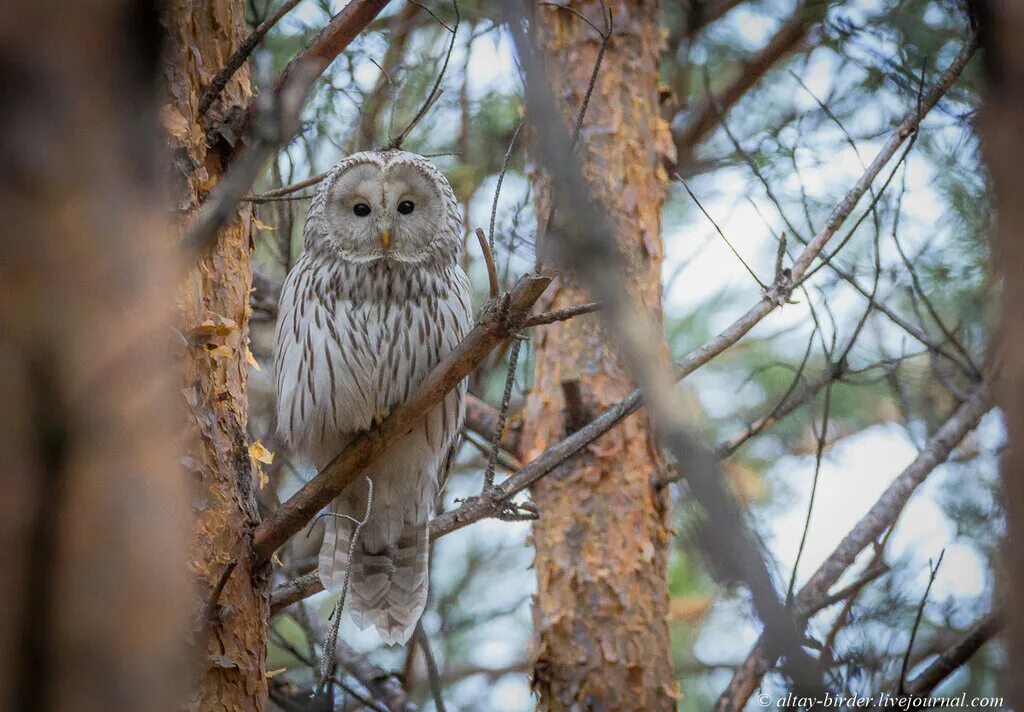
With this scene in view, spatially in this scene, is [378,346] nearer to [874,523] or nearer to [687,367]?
[687,367]

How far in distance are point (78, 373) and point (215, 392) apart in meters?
1.60

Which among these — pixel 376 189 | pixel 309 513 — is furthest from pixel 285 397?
pixel 309 513

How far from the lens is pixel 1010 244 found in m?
1.01

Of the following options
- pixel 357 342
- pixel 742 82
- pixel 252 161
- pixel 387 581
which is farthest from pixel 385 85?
pixel 252 161

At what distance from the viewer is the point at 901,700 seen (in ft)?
7.86

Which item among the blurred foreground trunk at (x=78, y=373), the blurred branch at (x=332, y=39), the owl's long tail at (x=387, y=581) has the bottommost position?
the blurred foreground trunk at (x=78, y=373)

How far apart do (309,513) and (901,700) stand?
134cm

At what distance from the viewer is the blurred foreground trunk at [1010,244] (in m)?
0.93

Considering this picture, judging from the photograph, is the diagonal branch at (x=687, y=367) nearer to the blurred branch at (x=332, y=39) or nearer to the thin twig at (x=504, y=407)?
the thin twig at (x=504, y=407)

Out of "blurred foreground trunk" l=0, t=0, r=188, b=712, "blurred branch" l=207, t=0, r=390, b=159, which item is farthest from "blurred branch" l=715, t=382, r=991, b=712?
"blurred foreground trunk" l=0, t=0, r=188, b=712

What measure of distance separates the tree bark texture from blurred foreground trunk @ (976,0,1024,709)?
4.78 ft

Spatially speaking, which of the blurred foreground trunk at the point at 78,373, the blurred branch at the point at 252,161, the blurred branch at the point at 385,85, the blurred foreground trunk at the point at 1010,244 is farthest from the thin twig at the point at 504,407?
the blurred branch at the point at 385,85

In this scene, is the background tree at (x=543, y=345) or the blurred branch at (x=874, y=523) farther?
the blurred branch at (x=874, y=523)

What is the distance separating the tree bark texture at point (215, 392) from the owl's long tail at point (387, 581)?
1.08m
